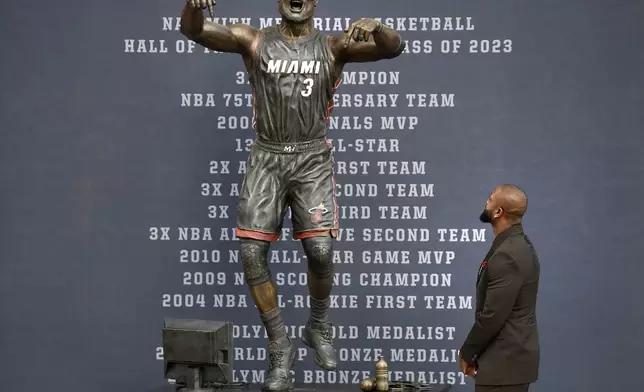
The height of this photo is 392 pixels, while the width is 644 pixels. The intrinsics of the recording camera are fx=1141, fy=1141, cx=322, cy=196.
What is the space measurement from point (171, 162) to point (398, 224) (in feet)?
4.62

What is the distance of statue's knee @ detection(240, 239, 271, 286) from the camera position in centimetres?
544

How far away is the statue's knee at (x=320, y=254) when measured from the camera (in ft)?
18.0

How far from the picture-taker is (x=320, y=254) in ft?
18.0

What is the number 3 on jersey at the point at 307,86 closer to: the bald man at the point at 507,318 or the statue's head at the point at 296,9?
the statue's head at the point at 296,9

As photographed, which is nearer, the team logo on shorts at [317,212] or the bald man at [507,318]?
the bald man at [507,318]

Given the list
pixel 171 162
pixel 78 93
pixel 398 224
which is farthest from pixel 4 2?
pixel 398 224

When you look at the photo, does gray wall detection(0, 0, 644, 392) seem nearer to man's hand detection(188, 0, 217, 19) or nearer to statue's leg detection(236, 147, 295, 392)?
statue's leg detection(236, 147, 295, 392)

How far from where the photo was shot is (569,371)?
6.71 meters

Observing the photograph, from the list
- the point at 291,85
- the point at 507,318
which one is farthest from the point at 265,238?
the point at 507,318

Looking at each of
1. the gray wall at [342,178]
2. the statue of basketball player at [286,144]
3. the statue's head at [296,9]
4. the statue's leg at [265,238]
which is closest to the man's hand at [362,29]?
the statue of basketball player at [286,144]

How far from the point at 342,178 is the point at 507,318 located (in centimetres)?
209

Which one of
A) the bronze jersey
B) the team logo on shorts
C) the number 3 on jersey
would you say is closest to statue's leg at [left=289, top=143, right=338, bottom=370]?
the team logo on shorts

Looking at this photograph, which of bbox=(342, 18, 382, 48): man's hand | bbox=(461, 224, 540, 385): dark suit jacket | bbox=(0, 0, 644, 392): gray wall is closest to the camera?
bbox=(461, 224, 540, 385): dark suit jacket

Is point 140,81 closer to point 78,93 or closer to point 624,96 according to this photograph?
point 78,93
